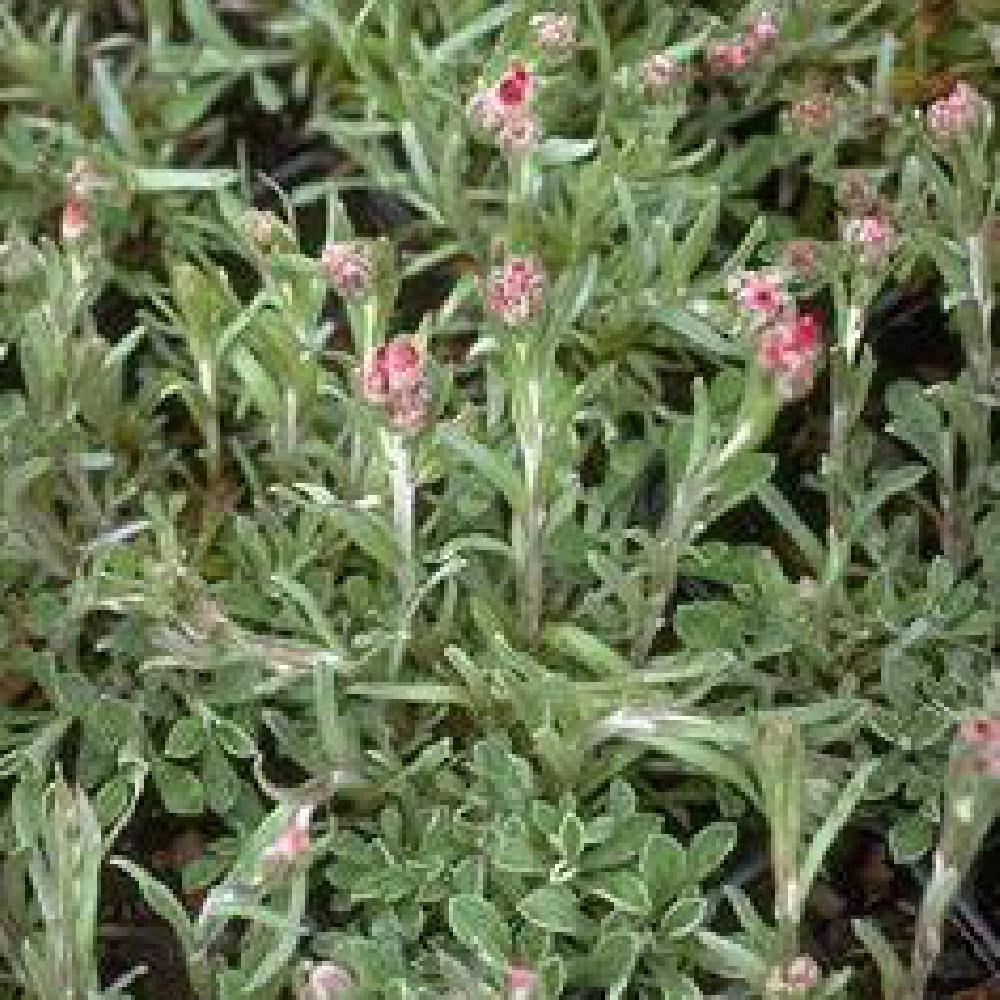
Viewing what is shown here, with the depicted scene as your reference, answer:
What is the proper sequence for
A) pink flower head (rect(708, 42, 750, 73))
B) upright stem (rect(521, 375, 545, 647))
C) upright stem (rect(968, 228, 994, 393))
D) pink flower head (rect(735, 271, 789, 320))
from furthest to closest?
1. pink flower head (rect(708, 42, 750, 73))
2. upright stem (rect(968, 228, 994, 393))
3. upright stem (rect(521, 375, 545, 647))
4. pink flower head (rect(735, 271, 789, 320))

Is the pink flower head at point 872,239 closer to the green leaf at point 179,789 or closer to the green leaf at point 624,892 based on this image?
the green leaf at point 624,892

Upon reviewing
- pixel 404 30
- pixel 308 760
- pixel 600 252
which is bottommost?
pixel 308 760

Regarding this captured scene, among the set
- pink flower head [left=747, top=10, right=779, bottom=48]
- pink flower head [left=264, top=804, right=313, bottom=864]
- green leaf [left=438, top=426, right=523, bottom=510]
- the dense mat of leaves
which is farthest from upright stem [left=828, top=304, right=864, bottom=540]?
pink flower head [left=264, top=804, right=313, bottom=864]

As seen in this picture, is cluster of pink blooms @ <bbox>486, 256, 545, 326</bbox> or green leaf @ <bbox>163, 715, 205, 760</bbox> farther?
green leaf @ <bbox>163, 715, 205, 760</bbox>

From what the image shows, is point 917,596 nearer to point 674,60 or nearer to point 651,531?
point 651,531

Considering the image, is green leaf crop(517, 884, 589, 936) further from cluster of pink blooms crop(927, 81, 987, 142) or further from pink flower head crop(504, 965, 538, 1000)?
cluster of pink blooms crop(927, 81, 987, 142)

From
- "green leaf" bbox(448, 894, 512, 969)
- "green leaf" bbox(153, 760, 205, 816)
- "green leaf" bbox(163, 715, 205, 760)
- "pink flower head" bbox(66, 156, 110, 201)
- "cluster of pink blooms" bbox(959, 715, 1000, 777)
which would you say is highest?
"pink flower head" bbox(66, 156, 110, 201)

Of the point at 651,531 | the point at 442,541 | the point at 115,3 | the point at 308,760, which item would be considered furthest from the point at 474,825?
the point at 115,3
